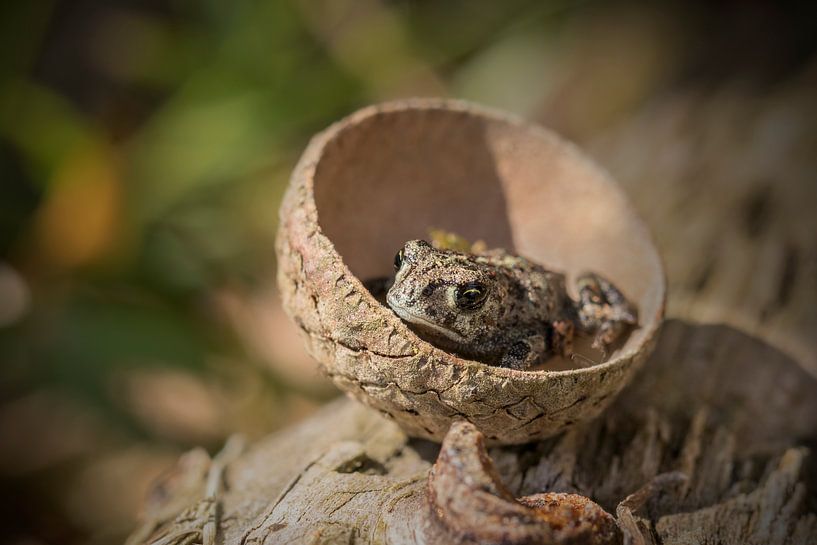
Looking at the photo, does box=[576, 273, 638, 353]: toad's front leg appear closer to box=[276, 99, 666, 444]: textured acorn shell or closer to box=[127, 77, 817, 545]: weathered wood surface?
box=[276, 99, 666, 444]: textured acorn shell

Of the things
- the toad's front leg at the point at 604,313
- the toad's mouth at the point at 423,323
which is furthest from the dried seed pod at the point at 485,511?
the toad's front leg at the point at 604,313

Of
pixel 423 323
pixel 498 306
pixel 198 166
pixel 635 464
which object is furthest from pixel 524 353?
pixel 198 166

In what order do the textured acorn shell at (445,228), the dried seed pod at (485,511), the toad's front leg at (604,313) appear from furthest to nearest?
the toad's front leg at (604,313) < the textured acorn shell at (445,228) < the dried seed pod at (485,511)

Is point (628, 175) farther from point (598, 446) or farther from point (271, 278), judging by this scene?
point (271, 278)

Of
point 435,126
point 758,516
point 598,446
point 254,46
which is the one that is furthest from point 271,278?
point 758,516

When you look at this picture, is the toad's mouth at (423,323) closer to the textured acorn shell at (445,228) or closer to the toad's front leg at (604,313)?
the textured acorn shell at (445,228)

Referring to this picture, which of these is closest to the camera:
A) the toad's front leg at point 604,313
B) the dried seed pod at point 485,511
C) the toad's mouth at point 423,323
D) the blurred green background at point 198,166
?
the dried seed pod at point 485,511

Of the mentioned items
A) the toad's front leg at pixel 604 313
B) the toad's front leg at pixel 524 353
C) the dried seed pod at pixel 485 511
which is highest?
the toad's front leg at pixel 604 313

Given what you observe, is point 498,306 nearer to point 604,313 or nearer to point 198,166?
point 604,313

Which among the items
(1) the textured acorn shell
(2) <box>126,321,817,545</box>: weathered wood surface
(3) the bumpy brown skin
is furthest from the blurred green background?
(3) the bumpy brown skin
